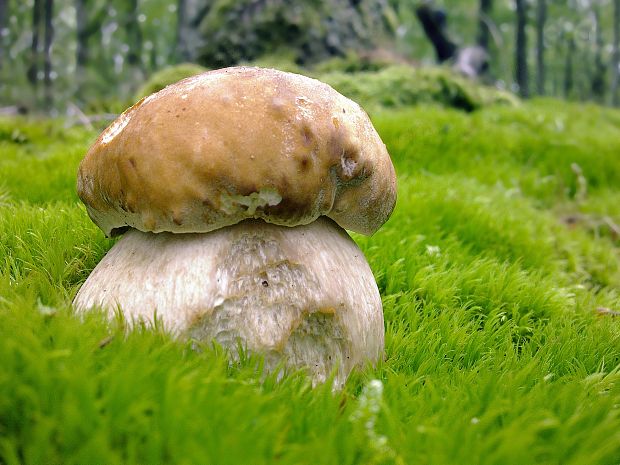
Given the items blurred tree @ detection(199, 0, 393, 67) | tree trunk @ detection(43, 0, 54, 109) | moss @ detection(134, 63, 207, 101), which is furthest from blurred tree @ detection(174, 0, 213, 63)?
tree trunk @ detection(43, 0, 54, 109)

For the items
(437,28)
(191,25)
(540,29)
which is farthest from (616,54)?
(191,25)

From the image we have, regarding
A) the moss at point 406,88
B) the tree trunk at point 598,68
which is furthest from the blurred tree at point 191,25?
the tree trunk at point 598,68

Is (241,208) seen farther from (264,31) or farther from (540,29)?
(540,29)

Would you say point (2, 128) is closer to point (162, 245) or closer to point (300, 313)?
point (162, 245)

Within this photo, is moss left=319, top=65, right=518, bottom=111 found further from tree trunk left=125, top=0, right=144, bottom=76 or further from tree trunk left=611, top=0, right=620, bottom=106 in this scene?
tree trunk left=611, top=0, right=620, bottom=106

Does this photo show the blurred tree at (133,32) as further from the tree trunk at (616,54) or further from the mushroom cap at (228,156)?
the tree trunk at (616,54)

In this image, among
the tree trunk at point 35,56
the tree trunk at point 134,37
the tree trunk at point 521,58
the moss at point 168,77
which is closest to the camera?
the moss at point 168,77

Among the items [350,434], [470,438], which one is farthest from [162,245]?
[470,438]

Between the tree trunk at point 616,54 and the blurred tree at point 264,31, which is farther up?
the blurred tree at point 264,31
